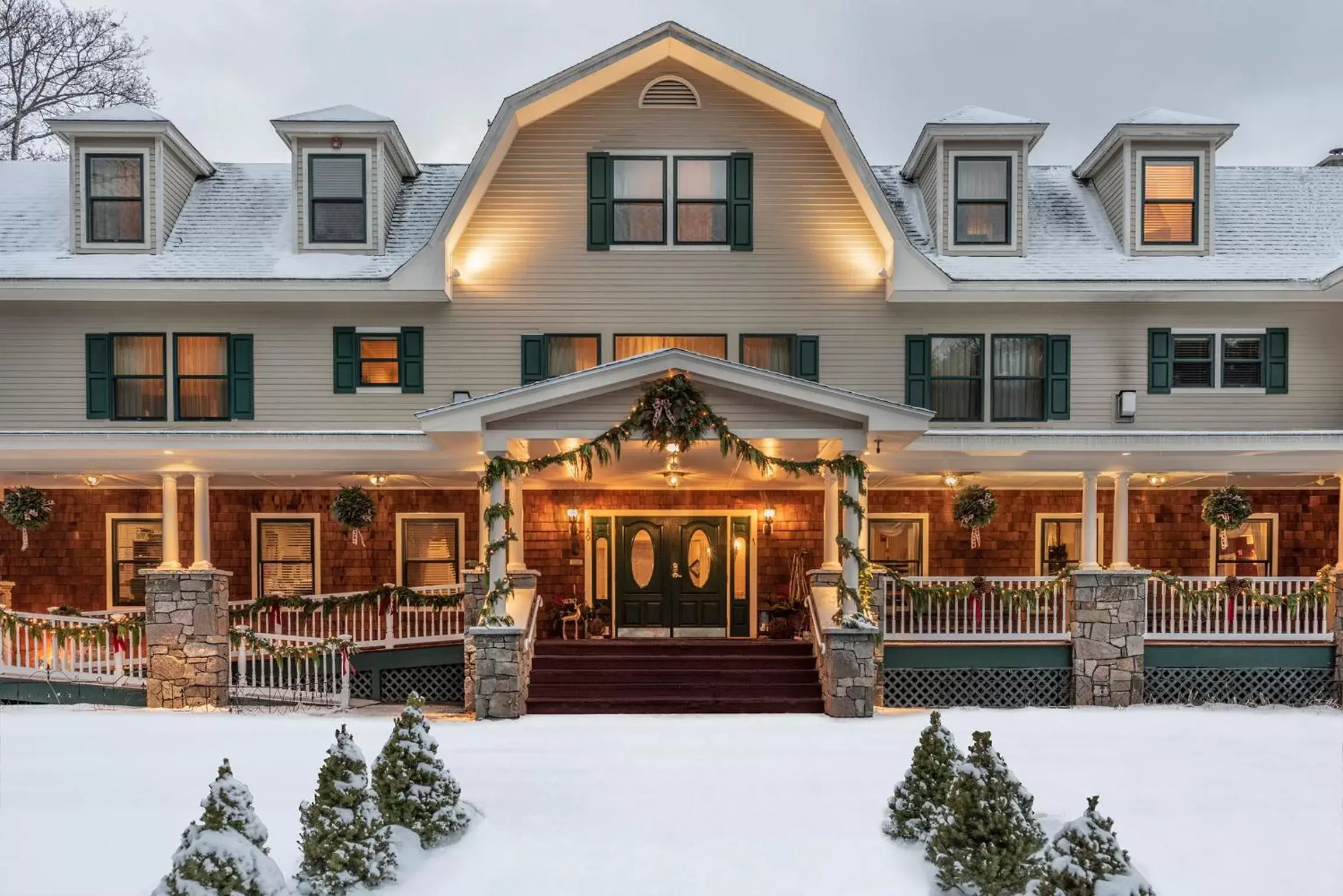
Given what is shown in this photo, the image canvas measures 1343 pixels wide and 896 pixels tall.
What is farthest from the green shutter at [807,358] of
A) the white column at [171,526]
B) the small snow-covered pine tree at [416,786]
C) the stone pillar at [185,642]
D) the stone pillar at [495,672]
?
the white column at [171,526]

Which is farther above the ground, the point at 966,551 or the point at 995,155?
the point at 995,155

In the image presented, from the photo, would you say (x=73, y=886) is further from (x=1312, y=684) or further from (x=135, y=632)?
(x=1312, y=684)

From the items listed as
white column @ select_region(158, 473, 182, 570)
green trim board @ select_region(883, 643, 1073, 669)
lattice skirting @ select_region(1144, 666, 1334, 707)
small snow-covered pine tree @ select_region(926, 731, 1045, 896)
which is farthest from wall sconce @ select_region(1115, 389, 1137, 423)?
white column @ select_region(158, 473, 182, 570)

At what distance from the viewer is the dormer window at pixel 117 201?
1464 cm

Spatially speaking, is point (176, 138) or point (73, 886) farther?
point (176, 138)

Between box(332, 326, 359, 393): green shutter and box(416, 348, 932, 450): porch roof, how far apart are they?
3486 millimetres

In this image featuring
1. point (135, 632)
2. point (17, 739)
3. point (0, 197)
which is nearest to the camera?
point (17, 739)

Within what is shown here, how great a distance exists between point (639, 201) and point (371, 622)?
8069mm

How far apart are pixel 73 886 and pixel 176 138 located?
40.4 ft

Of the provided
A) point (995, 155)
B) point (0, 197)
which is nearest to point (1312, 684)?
point (995, 155)

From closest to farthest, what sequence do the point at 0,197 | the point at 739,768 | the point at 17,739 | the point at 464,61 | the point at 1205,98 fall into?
the point at 739,768 < the point at 17,739 < the point at 0,197 < the point at 1205,98 < the point at 464,61

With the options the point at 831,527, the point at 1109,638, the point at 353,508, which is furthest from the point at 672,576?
the point at 1109,638

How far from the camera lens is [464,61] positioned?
167 m

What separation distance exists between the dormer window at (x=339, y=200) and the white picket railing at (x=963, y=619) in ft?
33.6
